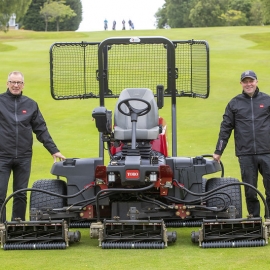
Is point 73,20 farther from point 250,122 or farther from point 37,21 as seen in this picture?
point 250,122

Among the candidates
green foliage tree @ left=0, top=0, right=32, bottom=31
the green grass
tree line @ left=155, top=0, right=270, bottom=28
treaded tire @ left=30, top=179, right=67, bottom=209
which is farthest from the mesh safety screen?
tree line @ left=155, top=0, right=270, bottom=28

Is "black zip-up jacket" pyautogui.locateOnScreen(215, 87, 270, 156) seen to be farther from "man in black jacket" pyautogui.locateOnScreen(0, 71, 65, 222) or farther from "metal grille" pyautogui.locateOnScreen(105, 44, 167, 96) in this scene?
"man in black jacket" pyautogui.locateOnScreen(0, 71, 65, 222)

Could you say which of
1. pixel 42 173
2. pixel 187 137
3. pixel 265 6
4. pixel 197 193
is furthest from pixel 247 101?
pixel 265 6

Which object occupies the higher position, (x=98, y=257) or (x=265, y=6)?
(x=265, y=6)

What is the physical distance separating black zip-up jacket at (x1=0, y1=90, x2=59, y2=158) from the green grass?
102 cm

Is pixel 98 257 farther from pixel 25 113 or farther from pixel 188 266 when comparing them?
pixel 25 113

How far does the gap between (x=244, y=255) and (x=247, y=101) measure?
184cm

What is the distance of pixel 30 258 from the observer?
245 inches

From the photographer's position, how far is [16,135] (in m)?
7.44

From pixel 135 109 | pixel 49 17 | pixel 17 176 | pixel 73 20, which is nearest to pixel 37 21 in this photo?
pixel 49 17

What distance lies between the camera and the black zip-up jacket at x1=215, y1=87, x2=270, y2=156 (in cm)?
743

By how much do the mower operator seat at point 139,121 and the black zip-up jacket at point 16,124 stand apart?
2.99 feet

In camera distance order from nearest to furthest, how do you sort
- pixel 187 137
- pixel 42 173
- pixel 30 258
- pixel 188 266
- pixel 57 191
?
pixel 188 266 → pixel 30 258 → pixel 57 191 → pixel 42 173 → pixel 187 137

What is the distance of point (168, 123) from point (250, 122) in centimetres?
1001
